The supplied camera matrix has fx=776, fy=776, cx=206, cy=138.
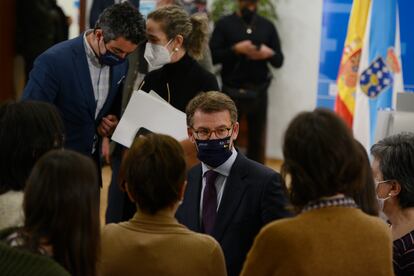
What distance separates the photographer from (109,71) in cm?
374

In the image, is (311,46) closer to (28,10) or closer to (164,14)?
(28,10)

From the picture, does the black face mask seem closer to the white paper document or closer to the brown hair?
the white paper document

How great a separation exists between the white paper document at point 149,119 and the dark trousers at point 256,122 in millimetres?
3585

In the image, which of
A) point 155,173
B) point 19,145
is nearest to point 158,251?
point 155,173

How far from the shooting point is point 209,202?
2.91 meters

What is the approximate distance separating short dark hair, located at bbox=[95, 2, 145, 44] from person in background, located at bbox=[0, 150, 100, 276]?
159 cm

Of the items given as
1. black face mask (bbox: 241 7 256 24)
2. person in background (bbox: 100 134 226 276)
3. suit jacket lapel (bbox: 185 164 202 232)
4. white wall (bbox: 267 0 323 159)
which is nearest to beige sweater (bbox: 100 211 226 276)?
person in background (bbox: 100 134 226 276)

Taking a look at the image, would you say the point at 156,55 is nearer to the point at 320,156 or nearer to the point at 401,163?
the point at 401,163

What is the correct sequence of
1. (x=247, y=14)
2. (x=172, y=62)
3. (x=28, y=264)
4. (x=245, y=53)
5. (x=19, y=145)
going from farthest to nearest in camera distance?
(x=247, y=14) → (x=245, y=53) → (x=172, y=62) → (x=19, y=145) → (x=28, y=264)

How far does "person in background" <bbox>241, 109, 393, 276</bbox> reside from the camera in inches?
82.1

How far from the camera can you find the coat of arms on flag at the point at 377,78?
5055mm

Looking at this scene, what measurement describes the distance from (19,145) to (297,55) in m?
6.52

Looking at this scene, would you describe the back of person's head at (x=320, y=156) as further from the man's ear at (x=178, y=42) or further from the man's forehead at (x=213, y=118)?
the man's ear at (x=178, y=42)

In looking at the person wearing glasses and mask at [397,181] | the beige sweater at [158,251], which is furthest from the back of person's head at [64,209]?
the person wearing glasses and mask at [397,181]
